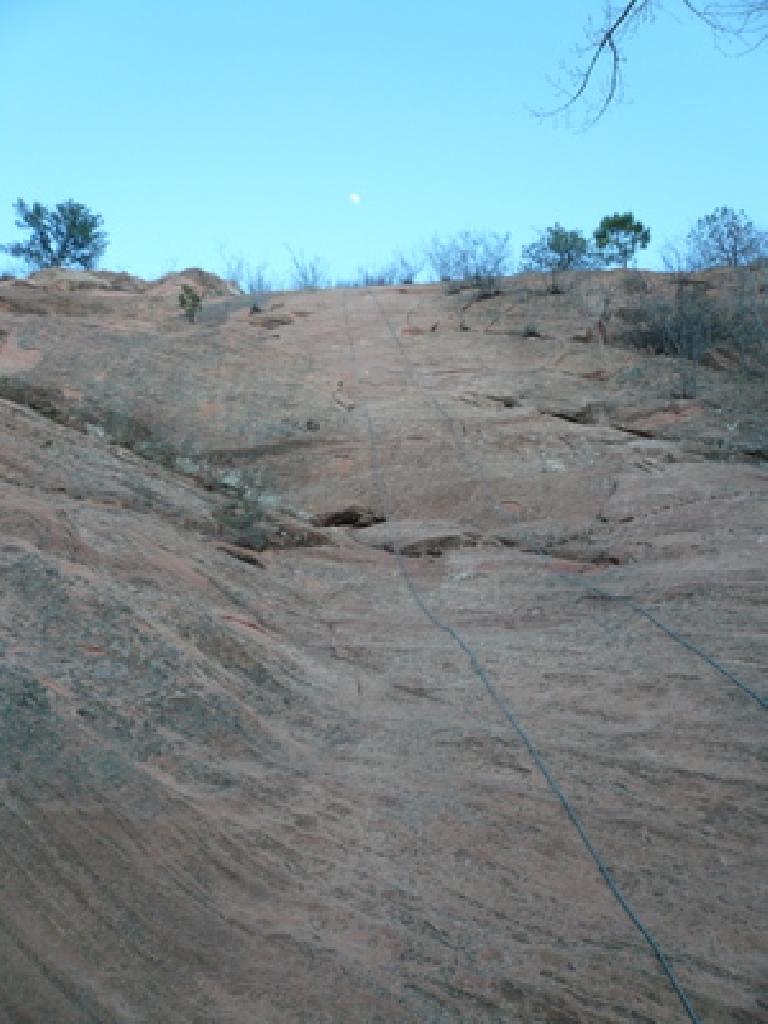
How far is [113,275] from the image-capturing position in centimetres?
1955

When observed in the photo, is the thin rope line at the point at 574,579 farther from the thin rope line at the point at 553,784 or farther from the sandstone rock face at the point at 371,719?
the thin rope line at the point at 553,784

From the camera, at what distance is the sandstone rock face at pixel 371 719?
2.90 metres

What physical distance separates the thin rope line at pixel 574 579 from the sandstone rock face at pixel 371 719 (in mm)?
36

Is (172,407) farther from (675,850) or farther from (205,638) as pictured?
(675,850)

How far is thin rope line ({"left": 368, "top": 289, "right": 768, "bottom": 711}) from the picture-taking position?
205 inches

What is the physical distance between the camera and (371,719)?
494cm

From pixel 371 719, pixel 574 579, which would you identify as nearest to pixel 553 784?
pixel 371 719

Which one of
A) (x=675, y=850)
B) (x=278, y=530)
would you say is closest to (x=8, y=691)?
(x=675, y=850)

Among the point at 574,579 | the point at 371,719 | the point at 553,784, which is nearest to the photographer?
the point at 553,784

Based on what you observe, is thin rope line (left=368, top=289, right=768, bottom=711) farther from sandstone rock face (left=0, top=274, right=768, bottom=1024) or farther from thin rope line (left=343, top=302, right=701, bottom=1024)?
thin rope line (left=343, top=302, right=701, bottom=1024)

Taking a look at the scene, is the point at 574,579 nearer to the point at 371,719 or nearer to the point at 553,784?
the point at 371,719

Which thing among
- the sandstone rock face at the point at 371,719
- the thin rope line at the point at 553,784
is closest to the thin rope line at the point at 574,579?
the sandstone rock face at the point at 371,719

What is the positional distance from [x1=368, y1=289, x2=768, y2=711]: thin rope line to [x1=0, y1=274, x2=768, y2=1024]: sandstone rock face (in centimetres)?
4

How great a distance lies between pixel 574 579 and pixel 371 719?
2.89 metres
